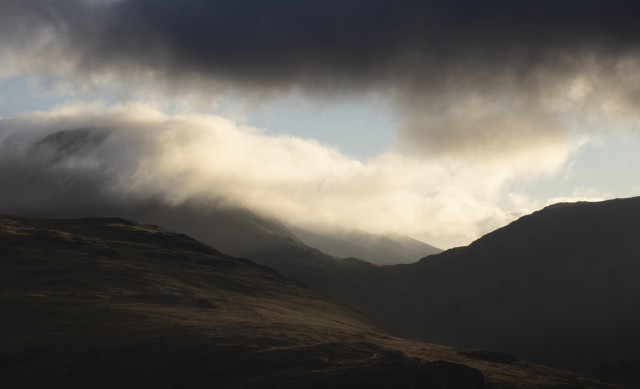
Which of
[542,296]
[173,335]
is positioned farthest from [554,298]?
[173,335]

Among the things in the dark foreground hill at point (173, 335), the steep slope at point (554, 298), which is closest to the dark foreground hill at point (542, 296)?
the steep slope at point (554, 298)

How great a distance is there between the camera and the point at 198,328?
2783 inches

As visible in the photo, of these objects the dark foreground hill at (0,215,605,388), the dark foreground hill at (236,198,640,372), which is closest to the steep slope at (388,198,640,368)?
the dark foreground hill at (236,198,640,372)

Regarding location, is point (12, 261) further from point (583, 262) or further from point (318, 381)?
point (583, 262)

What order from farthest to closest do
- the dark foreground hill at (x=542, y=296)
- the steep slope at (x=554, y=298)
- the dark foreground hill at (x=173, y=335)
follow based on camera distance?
the dark foreground hill at (x=542, y=296) → the steep slope at (x=554, y=298) → the dark foreground hill at (x=173, y=335)

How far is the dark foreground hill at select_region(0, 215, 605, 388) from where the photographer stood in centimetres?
5259

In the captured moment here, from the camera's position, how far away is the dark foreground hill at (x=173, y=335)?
173ft

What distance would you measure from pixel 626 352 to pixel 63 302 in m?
111

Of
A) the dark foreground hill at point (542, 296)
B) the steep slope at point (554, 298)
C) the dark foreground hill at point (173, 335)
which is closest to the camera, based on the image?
the dark foreground hill at point (173, 335)

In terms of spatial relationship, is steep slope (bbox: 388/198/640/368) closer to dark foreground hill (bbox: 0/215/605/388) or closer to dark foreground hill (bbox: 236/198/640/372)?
dark foreground hill (bbox: 236/198/640/372)

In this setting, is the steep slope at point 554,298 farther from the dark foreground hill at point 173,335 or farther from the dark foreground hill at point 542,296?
the dark foreground hill at point 173,335

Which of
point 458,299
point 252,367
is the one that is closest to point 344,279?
point 458,299

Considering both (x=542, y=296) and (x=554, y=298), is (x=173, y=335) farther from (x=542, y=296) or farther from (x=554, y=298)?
(x=542, y=296)

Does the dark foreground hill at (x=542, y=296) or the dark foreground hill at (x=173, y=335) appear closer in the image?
the dark foreground hill at (x=173, y=335)
